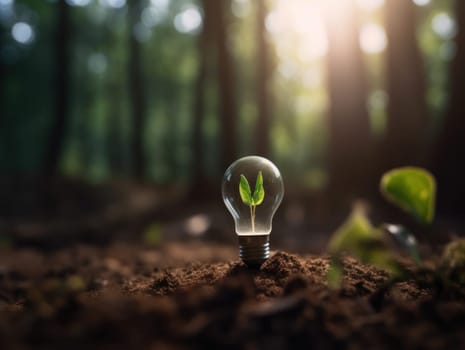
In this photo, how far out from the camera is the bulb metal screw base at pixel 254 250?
9.73ft

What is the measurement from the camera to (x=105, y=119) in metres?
40.9

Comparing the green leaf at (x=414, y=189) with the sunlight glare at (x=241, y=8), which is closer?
the green leaf at (x=414, y=189)

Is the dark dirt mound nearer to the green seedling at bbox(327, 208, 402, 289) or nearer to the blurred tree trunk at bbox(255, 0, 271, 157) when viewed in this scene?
the green seedling at bbox(327, 208, 402, 289)

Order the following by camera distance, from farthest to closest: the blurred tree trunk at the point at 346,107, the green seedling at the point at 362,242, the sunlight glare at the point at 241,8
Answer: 1. the sunlight glare at the point at 241,8
2. the blurred tree trunk at the point at 346,107
3. the green seedling at the point at 362,242

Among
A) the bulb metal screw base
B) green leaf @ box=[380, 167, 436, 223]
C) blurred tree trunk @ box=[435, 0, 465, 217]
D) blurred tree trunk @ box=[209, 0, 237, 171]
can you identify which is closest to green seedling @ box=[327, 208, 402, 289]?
green leaf @ box=[380, 167, 436, 223]

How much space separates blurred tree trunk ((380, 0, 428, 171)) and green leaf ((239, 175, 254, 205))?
7565 millimetres

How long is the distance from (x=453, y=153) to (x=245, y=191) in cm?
688

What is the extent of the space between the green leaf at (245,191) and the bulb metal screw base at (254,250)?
20 centimetres

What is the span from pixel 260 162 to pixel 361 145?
8.28m

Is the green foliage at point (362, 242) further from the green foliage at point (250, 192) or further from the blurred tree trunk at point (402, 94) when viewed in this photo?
the blurred tree trunk at point (402, 94)

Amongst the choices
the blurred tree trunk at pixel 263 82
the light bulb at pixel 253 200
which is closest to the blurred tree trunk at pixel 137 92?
the blurred tree trunk at pixel 263 82

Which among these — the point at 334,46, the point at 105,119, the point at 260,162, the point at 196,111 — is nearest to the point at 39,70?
the point at 105,119

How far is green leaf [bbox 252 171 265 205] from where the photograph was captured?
9.79 ft

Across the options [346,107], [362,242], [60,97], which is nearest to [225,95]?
[346,107]
